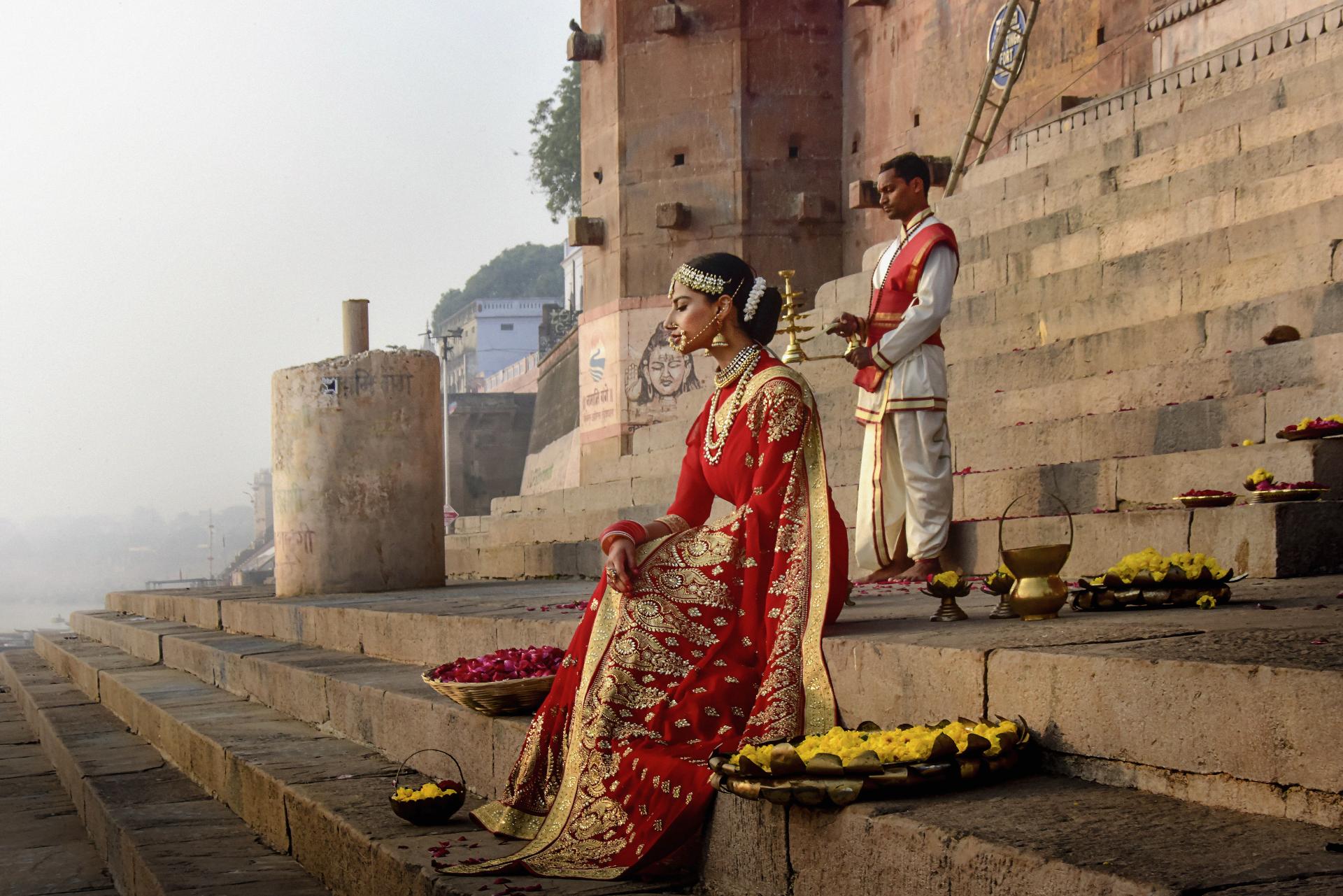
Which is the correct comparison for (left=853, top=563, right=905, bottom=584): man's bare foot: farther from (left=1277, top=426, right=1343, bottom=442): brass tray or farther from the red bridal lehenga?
the red bridal lehenga

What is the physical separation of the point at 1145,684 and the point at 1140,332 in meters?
5.08

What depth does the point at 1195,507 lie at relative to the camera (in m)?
5.23

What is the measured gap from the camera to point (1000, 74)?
48.0 feet

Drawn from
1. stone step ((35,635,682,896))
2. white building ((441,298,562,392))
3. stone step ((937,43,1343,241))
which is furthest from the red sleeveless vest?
Answer: white building ((441,298,562,392))

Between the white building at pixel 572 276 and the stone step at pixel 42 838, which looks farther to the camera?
the white building at pixel 572 276

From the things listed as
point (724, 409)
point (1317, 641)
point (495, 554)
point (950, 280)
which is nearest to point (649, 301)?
point (495, 554)

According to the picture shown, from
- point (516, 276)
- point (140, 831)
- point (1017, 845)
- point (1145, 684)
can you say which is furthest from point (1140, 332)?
point (516, 276)

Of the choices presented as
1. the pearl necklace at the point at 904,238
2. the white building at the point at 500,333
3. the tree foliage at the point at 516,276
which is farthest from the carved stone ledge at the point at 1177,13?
the tree foliage at the point at 516,276

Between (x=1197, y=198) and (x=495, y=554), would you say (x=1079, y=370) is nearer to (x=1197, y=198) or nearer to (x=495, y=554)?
(x=1197, y=198)

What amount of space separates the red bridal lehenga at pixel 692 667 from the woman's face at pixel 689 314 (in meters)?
0.20

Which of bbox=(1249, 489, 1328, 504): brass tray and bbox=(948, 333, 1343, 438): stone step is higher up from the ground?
bbox=(948, 333, 1343, 438): stone step

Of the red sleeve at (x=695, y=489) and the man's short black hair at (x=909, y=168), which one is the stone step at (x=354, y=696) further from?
the man's short black hair at (x=909, y=168)

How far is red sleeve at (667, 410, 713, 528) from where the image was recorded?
14.3 ft

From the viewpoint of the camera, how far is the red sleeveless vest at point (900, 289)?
19.4 ft
